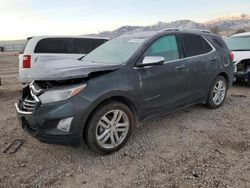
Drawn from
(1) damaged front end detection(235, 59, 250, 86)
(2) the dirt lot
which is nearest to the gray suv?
(2) the dirt lot

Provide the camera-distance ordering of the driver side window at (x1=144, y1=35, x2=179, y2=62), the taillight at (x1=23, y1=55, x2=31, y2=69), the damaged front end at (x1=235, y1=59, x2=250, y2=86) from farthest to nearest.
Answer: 1. the damaged front end at (x1=235, y1=59, x2=250, y2=86)
2. the taillight at (x1=23, y1=55, x2=31, y2=69)
3. the driver side window at (x1=144, y1=35, x2=179, y2=62)

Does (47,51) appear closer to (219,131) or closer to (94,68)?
(94,68)

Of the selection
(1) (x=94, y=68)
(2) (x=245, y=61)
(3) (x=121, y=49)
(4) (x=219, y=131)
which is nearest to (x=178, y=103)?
(4) (x=219, y=131)

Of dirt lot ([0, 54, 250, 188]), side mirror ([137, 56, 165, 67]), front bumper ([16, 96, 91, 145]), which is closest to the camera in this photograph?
dirt lot ([0, 54, 250, 188])

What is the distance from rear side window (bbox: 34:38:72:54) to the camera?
7.81 m

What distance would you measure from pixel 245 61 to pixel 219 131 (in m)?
4.02

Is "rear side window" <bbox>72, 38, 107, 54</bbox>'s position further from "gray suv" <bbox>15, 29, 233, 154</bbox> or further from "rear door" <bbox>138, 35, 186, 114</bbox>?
"rear door" <bbox>138, 35, 186, 114</bbox>

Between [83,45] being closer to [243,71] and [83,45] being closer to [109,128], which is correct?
[243,71]

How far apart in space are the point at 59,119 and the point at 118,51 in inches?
65.6

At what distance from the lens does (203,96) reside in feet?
16.8

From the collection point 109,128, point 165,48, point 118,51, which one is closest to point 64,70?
point 109,128

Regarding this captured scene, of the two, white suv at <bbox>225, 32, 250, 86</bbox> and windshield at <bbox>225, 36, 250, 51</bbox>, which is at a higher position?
windshield at <bbox>225, 36, 250, 51</bbox>

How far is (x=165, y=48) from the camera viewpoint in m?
4.31

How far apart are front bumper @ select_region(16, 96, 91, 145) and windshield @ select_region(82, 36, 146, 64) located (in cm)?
106
